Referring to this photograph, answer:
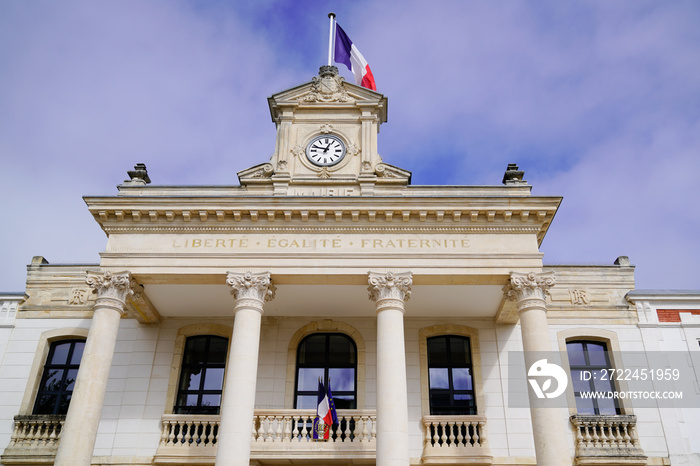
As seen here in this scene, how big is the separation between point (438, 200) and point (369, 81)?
7.05m

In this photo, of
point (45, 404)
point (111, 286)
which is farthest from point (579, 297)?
point (45, 404)

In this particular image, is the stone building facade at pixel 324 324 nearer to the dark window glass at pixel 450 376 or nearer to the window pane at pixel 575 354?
the dark window glass at pixel 450 376

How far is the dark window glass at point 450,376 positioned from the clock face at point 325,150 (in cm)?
677

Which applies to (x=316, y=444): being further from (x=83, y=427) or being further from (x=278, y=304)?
(x=83, y=427)

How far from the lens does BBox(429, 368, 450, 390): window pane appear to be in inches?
747

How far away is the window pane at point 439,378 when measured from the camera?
18984 mm

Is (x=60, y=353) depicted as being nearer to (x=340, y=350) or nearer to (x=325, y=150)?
(x=340, y=350)

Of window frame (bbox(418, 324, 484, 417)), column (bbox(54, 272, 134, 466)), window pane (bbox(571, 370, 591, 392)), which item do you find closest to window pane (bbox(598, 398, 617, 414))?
window pane (bbox(571, 370, 591, 392))

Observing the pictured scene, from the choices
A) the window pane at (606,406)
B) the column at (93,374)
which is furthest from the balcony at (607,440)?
the column at (93,374)

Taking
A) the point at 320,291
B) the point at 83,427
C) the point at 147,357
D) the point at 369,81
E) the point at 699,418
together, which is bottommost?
the point at 83,427

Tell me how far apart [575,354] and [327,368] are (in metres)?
8.09

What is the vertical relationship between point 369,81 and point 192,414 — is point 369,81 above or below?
above

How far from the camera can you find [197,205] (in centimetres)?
1692

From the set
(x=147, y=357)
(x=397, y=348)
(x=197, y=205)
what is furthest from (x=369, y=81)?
(x=147, y=357)
